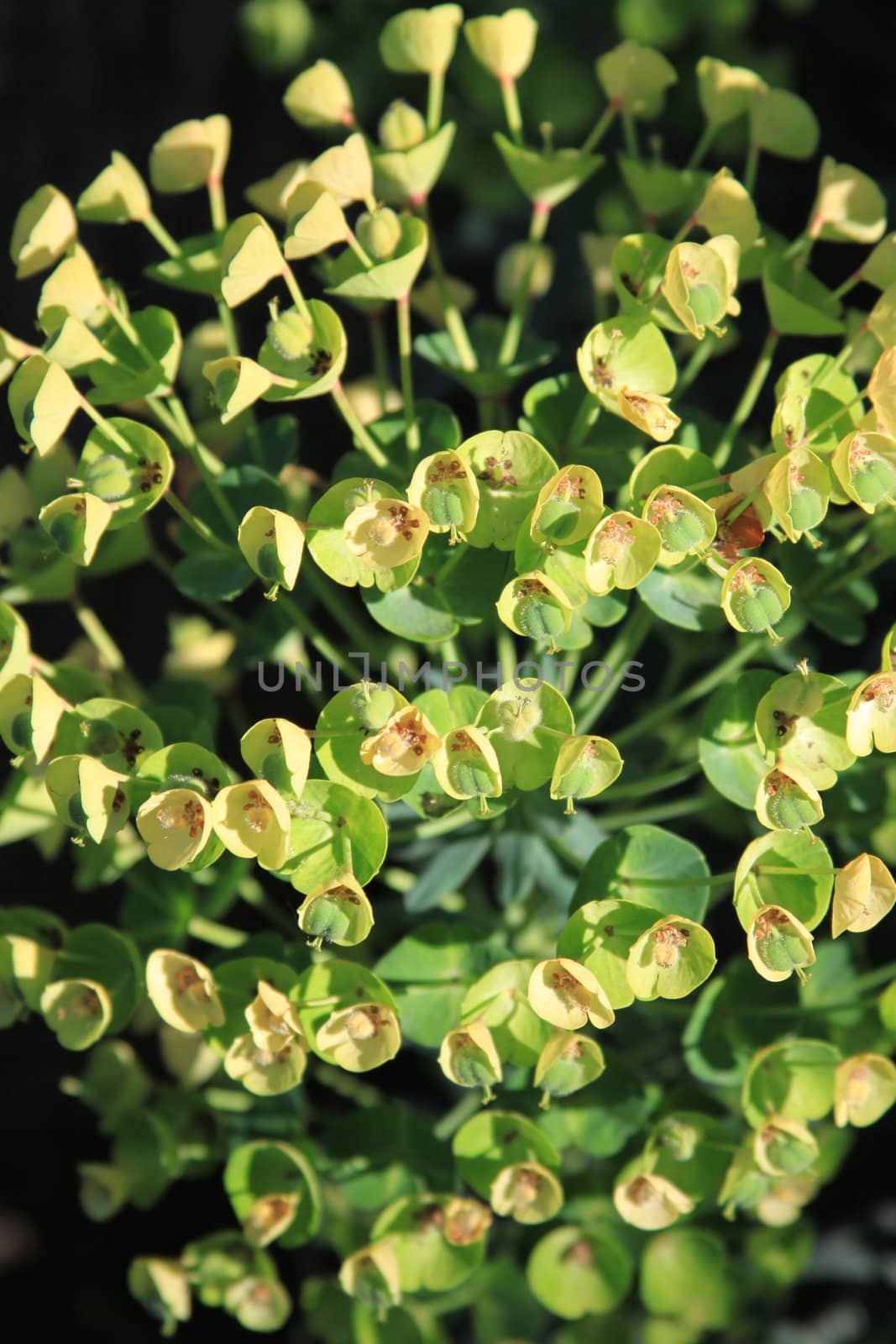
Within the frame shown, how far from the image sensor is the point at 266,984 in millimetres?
932

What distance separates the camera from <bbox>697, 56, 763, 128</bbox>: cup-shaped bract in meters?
1.18

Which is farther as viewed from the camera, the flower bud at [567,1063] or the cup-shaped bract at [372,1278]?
the cup-shaped bract at [372,1278]

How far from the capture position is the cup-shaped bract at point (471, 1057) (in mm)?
914

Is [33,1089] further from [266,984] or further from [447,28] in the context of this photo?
[447,28]

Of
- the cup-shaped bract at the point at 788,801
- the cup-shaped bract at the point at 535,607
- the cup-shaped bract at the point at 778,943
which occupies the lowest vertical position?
the cup-shaped bract at the point at 778,943

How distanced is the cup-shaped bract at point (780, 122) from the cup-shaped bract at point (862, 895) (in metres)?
0.65

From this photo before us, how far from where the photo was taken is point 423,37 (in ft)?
3.92

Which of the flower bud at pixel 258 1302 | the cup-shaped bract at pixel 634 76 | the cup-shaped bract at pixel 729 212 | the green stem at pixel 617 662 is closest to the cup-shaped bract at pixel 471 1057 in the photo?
the green stem at pixel 617 662

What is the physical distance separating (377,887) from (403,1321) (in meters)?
0.51

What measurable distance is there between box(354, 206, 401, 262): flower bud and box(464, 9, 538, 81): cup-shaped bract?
0.86 ft

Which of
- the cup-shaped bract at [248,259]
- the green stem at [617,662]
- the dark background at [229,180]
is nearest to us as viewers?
the cup-shaped bract at [248,259]

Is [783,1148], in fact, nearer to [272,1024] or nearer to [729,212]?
[272,1024]

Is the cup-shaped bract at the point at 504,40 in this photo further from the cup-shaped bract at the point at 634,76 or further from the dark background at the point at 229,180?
the dark background at the point at 229,180

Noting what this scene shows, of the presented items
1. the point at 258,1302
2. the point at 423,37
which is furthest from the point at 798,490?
the point at 258,1302
